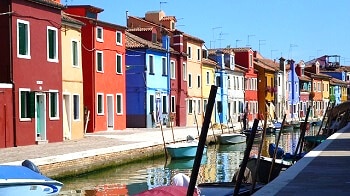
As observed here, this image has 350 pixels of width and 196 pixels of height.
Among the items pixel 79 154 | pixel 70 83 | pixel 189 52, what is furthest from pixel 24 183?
pixel 189 52

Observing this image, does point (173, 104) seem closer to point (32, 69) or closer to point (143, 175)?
point (32, 69)

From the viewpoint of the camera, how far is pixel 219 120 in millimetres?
55125

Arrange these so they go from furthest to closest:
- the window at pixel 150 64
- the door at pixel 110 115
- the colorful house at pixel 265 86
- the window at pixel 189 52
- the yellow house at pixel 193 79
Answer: the colorful house at pixel 265 86 → the window at pixel 189 52 → the yellow house at pixel 193 79 → the window at pixel 150 64 → the door at pixel 110 115

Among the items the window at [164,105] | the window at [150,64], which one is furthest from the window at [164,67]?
the window at [150,64]

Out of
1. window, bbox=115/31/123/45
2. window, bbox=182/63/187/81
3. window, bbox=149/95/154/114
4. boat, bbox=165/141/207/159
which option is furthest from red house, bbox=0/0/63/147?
window, bbox=182/63/187/81

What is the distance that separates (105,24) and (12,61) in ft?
38.6

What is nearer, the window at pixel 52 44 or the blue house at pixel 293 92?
the window at pixel 52 44

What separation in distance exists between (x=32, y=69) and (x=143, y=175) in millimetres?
6501

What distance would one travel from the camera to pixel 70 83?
29641 millimetres

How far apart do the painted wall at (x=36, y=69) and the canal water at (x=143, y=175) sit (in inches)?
149

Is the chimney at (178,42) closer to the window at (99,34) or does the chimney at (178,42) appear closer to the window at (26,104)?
the window at (99,34)

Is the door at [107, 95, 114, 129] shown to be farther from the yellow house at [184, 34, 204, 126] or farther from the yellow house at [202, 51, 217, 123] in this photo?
the yellow house at [202, 51, 217, 123]

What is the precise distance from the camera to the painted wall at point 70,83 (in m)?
29.0

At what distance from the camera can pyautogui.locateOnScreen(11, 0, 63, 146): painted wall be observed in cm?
2411
